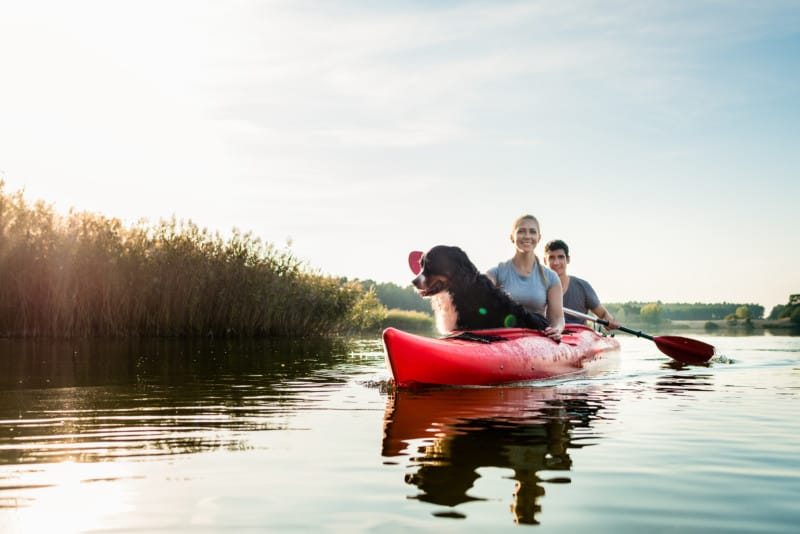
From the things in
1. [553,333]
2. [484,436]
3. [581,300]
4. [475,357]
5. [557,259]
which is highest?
[557,259]

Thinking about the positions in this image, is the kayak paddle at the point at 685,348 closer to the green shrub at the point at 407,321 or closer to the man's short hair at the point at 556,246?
the man's short hair at the point at 556,246

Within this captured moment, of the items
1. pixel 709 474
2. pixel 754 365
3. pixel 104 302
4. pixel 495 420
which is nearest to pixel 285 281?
pixel 104 302

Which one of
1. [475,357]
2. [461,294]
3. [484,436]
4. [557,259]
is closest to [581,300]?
[557,259]

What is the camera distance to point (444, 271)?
6.68m

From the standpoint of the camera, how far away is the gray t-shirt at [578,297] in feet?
33.9

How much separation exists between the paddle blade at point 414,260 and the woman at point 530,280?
2.43 ft

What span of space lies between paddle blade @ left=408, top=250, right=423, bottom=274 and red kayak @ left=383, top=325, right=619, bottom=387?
705 millimetres

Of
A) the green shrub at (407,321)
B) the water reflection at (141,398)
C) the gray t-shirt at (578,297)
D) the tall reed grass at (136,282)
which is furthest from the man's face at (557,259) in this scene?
the green shrub at (407,321)

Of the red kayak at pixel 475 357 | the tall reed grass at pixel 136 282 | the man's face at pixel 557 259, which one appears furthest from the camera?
the tall reed grass at pixel 136 282

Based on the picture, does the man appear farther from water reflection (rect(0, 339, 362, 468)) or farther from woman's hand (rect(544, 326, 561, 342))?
water reflection (rect(0, 339, 362, 468))

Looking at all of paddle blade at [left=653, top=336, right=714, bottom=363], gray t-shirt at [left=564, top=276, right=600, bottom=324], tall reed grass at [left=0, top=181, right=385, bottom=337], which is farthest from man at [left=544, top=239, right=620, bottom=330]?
tall reed grass at [left=0, top=181, right=385, bottom=337]

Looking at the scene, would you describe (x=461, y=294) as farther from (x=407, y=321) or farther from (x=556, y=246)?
(x=407, y=321)

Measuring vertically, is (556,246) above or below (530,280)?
above

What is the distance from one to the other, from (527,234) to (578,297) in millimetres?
3348
